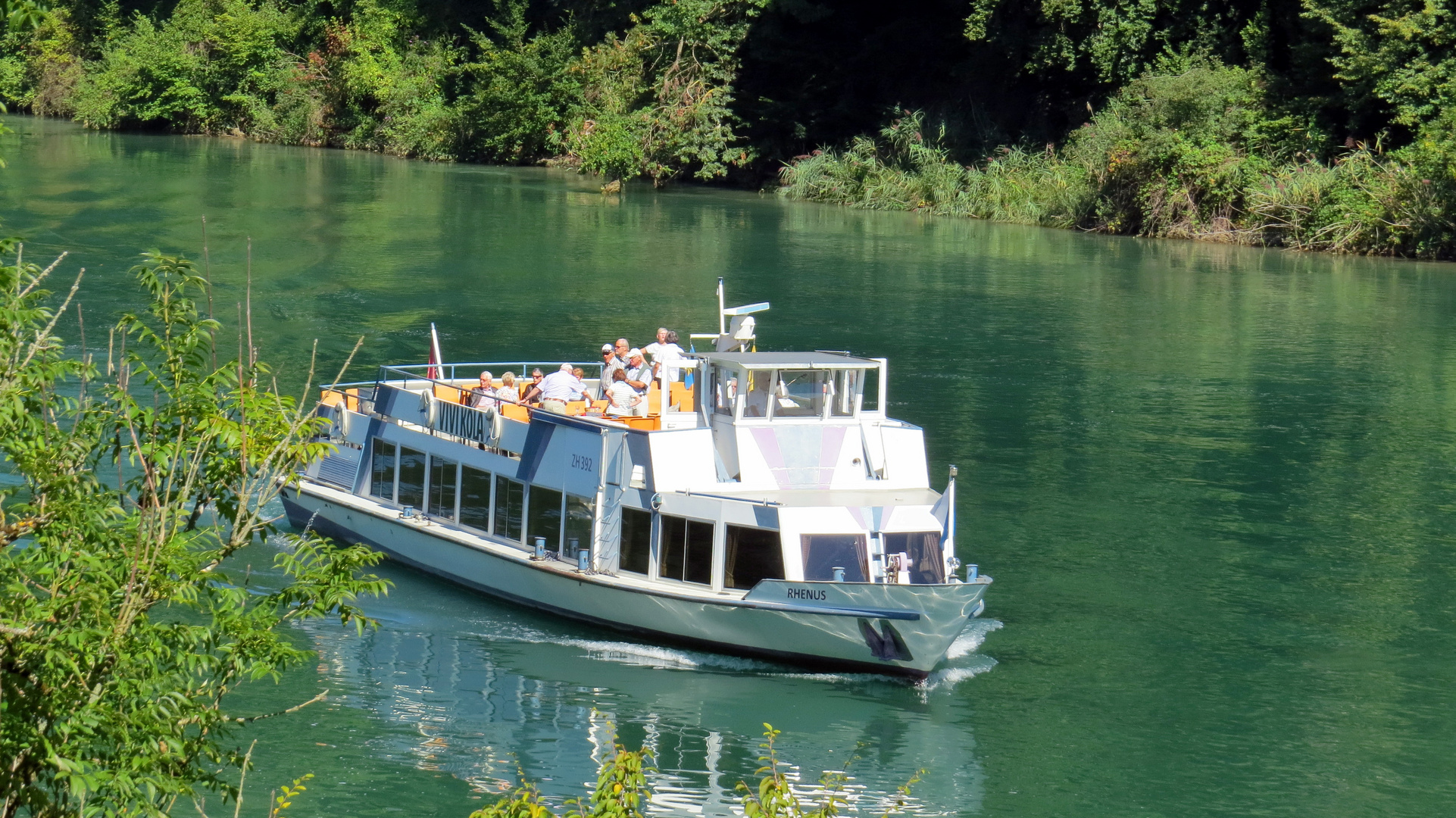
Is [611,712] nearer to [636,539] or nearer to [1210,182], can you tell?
[636,539]

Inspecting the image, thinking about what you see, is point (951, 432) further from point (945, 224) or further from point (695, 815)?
point (945, 224)

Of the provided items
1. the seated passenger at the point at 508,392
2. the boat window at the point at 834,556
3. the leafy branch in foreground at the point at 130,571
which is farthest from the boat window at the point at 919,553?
the leafy branch in foreground at the point at 130,571

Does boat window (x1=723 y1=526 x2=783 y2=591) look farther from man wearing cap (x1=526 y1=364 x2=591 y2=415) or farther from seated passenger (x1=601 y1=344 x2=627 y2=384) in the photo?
man wearing cap (x1=526 y1=364 x2=591 y2=415)

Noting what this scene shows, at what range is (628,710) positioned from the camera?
16.7 metres

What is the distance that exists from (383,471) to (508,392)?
7.32ft

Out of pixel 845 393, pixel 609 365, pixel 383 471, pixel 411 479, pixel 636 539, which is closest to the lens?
pixel 636 539

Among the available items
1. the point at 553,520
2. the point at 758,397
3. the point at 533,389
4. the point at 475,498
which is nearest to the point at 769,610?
the point at 758,397


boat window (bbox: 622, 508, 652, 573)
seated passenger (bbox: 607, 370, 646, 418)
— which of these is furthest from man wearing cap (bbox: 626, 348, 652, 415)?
boat window (bbox: 622, 508, 652, 573)

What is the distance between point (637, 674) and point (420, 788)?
139 inches

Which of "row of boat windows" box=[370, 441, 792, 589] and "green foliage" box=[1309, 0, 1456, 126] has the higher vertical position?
"green foliage" box=[1309, 0, 1456, 126]

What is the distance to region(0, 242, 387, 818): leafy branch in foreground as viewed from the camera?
763 centimetres

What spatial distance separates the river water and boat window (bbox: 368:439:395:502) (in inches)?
61.6

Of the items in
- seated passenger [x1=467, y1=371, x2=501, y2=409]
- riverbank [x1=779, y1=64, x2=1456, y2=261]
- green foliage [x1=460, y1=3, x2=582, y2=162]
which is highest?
green foliage [x1=460, y1=3, x2=582, y2=162]

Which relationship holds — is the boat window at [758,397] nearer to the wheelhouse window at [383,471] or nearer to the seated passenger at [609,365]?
the seated passenger at [609,365]
